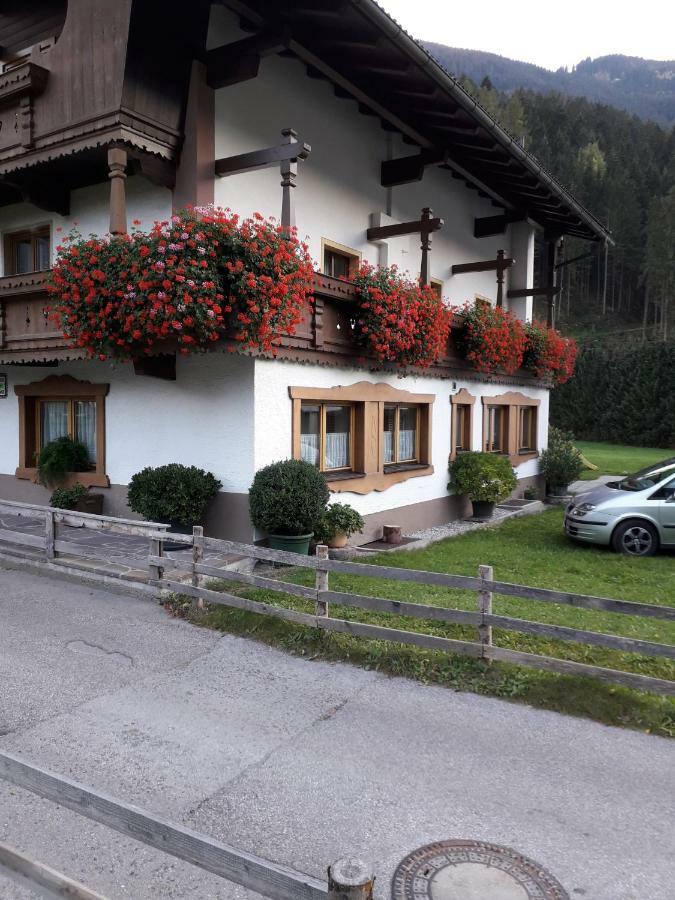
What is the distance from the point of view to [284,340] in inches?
371

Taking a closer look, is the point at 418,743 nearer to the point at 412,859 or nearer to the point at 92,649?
the point at 412,859

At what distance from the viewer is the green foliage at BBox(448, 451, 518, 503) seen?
46.0ft

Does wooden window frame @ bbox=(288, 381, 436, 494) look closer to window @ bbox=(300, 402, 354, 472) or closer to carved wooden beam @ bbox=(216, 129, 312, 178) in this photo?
window @ bbox=(300, 402, 354, 472)

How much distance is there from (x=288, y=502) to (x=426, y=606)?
11.4 feet

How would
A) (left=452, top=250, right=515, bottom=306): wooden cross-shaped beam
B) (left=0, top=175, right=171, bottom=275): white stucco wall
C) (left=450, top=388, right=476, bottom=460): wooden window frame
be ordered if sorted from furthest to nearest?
(left=452, top=250, right=515, bottom=306): wooden cross-shaped beam, (left=450, top=388, right=476, bottom=460): wooden window frame, (left=0, top=175, right=171, bottom=275): white stucco wall

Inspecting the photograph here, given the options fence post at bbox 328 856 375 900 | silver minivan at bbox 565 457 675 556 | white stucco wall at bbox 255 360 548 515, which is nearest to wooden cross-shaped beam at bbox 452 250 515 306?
white stucco wall at bbox 255 360 548 515

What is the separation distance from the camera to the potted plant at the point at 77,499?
35.7 ft

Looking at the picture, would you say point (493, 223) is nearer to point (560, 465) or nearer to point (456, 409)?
point (456, 409)

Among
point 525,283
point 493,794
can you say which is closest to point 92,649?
point 493,794

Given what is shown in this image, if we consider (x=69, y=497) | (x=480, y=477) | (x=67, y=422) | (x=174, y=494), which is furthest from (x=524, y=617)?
(x=67, y=422)

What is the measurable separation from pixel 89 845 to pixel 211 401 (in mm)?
6802

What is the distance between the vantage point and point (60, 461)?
37.1 ft

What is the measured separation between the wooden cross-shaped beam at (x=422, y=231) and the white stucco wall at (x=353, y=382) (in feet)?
6.54

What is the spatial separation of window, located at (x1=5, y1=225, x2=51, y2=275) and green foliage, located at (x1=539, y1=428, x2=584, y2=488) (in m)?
13.0
